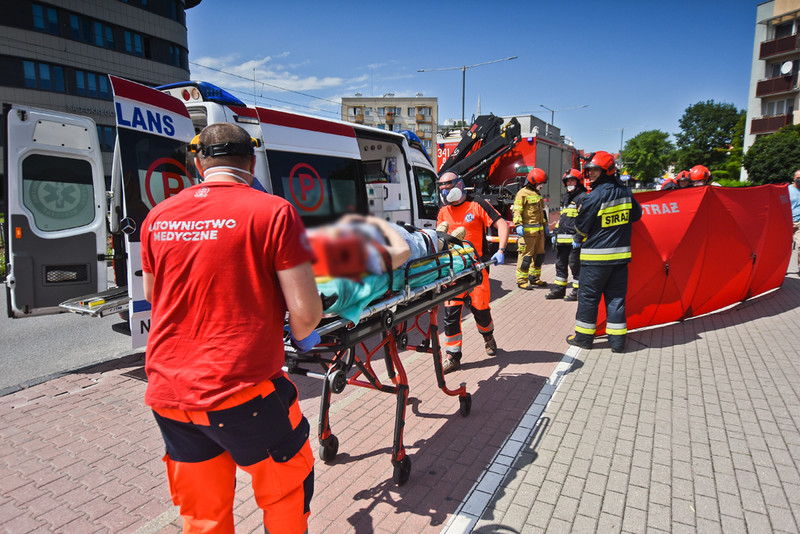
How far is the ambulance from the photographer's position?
12.6ft

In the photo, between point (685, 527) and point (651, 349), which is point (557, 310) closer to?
point (651, 349)

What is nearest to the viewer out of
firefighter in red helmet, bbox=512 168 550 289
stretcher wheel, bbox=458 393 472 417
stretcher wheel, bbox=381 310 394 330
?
stretcher wheel, bbox=381 310 394 330

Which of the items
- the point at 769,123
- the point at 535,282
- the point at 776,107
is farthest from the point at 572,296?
the point at 776,107

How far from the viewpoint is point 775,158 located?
75.9ft

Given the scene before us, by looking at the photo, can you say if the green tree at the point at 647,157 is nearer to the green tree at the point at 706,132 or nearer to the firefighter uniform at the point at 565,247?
the green tree at the point at 706,132

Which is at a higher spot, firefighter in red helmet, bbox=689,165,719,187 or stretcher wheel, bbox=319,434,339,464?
firefighter in red helmet, bbox=689,165,719,187

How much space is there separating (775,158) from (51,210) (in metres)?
29.7

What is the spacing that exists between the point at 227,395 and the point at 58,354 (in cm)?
530

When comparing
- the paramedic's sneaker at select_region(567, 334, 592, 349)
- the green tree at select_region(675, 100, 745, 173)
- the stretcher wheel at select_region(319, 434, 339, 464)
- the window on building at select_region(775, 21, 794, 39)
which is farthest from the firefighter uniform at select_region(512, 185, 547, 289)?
the green tree at select_region(675, 100, 745, 173)

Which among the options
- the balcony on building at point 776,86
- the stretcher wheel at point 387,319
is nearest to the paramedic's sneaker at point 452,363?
the stretcher wheel at point 387,319

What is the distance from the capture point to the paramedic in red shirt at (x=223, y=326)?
1470 millimetres

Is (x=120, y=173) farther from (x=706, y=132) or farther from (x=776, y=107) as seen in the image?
(x=706, y=132)

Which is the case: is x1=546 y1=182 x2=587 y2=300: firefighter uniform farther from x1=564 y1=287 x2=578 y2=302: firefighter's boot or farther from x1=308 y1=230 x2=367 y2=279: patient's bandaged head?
x1=308 y1=230 x2=367 y2=279: patient's bandaged head

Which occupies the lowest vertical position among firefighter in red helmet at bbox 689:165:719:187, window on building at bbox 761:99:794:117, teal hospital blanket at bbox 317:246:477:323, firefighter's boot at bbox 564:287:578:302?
firefighter's boot at bbox 564:287:578:302
